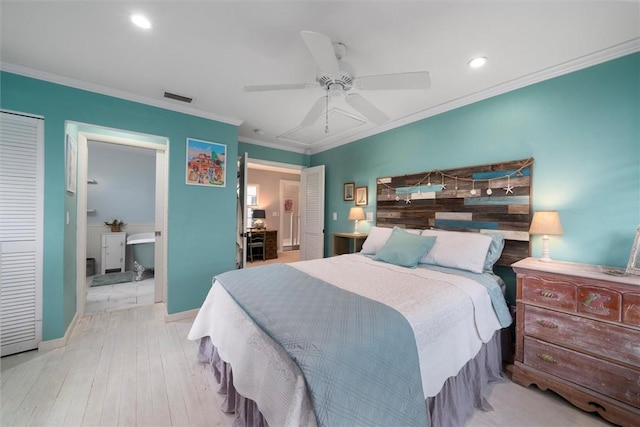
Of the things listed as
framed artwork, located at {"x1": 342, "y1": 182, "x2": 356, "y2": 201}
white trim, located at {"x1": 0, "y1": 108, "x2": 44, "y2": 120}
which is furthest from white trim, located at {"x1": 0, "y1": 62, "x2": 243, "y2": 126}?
framed artwork, located at {"x1": 342, "y1": 182, "x2": 356, "y2": 201}

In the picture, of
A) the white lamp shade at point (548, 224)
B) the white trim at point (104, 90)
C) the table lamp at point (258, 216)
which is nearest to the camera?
the white lamp shade at point (548, 224)

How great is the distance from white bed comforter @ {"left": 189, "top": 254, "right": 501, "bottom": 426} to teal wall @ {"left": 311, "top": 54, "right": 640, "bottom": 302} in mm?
1018

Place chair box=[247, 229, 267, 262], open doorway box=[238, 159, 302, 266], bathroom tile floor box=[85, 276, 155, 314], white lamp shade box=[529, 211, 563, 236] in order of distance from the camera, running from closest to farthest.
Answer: white lamp shade box=[529, 211, 563, 236], bathroom tile floor box=[85, 276, 155, 314], chair box=[247, 229, 267, 262], open doorway box=[238, 159, 302, 266]

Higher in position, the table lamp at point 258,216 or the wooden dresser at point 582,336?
the table lamp at point 258,216

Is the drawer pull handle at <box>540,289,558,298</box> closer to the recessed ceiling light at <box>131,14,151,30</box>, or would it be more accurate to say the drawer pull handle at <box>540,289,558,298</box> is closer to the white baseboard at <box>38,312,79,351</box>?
the recessed ceiling light at <box>131,14,151,30</box>

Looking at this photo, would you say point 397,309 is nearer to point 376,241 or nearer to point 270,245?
point 376,241

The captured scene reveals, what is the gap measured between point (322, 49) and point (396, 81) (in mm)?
563

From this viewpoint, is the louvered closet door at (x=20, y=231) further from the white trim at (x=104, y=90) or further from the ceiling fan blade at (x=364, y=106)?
the ceiling fan blade at (x=364, y=106)

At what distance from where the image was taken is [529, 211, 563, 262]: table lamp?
1.89 metres

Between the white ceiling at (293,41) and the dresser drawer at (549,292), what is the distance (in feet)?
5.59

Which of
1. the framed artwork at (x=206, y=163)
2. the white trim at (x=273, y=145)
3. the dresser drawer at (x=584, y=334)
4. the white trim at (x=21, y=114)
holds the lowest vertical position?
the dresser drawer at (x=584, y=334)

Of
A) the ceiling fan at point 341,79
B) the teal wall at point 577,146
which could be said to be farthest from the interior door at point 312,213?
the ceiling fan at point 341,79

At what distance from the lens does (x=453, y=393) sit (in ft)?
4.91

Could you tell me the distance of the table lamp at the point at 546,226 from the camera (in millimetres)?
1894
